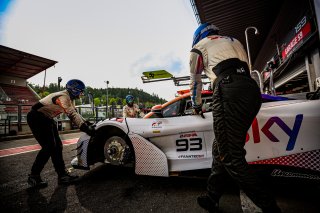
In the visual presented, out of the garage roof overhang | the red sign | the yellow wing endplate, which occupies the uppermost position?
the garage roof overhang

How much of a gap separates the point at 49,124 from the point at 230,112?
2.72 m

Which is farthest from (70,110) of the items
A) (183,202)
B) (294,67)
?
(294,67)

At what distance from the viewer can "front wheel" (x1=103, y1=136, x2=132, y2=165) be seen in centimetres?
258

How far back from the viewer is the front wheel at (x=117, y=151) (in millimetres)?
2583

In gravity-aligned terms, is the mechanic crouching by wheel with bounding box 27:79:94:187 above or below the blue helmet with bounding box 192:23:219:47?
below

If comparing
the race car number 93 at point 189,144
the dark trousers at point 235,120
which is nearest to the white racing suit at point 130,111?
the race car number 93 at point 189,144

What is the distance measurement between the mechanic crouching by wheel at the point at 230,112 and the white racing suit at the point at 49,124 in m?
2.03

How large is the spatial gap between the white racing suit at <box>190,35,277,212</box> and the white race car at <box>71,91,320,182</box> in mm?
504

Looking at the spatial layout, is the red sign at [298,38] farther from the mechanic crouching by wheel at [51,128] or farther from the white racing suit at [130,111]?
the mechanic crouching by wheel at [51,128]

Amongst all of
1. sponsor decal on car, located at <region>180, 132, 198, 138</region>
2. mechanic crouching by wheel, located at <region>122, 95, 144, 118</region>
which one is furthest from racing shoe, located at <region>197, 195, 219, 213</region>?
mechanic crouching by wheel, located at <region>122, 95, 144, 118</region>

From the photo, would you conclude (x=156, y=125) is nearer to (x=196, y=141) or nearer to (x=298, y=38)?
(x=196, y=141)

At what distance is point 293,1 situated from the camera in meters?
5.92

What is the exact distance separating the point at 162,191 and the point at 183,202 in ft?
1.30

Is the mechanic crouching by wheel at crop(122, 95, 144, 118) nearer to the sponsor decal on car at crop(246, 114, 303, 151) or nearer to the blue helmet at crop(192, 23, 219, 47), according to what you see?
the blue helmet at crop(192, 23, 219, 47)
